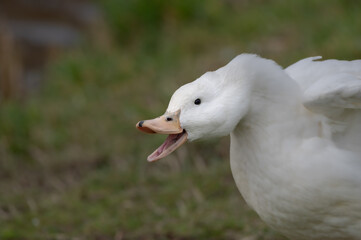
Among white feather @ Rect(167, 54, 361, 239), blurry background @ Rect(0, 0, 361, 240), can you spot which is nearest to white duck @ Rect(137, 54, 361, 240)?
white feather @ Rect(167, 54, 361, 239)

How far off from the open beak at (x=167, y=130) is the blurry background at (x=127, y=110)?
153 centimetres

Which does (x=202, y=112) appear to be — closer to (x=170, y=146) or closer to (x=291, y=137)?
(x=170, y=146)

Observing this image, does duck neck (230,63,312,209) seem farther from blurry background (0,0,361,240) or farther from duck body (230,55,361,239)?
blurry background (0,0,361,240)

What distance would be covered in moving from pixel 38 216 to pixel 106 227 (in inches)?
24.7

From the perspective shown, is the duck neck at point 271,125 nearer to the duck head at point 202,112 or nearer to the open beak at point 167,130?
the duck head at point 202,112

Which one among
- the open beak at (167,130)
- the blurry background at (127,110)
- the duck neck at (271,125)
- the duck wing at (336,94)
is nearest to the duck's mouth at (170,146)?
the open beak at (167,130)

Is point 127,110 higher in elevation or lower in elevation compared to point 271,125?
higher

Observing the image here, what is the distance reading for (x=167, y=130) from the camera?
3037mm

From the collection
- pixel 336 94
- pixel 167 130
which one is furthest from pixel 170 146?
pixel 336 94

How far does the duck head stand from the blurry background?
1.55m

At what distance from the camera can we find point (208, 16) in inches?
354

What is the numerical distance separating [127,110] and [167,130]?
12.5 ft

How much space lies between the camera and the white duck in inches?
122

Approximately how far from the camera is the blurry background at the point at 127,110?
16.1ft
